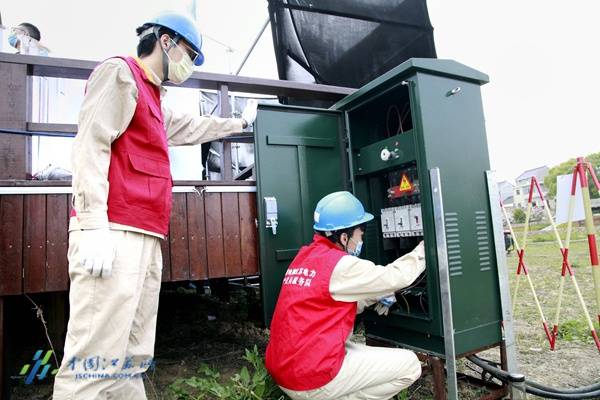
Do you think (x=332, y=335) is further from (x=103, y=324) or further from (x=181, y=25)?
(x=181, y=25)

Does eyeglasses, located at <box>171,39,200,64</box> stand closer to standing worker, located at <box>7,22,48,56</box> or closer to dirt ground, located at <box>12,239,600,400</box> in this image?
dirt ground, located at <box>12,239,600,400</box>

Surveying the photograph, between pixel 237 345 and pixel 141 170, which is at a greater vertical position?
pixel 141 170

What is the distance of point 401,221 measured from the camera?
7.79 feet

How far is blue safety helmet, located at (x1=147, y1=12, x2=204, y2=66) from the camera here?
1.61m

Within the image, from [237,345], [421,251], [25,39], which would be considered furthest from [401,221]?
[25,39]

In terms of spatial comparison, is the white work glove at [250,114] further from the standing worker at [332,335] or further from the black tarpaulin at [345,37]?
the black tarpaulin at [345,37]

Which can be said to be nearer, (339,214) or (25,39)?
(339,214)

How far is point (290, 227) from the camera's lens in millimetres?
2535

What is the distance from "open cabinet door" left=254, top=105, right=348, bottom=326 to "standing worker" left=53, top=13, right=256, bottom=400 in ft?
3.03

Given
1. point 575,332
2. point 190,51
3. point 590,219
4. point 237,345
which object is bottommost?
point 575,332

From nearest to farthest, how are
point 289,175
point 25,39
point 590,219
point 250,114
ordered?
point 250,114 → point 289,175 → point 590,219 → point 25,39

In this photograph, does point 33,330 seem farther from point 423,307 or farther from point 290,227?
point 423,307

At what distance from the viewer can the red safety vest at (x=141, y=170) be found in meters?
1.38

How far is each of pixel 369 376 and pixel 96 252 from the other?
138 centimetres
